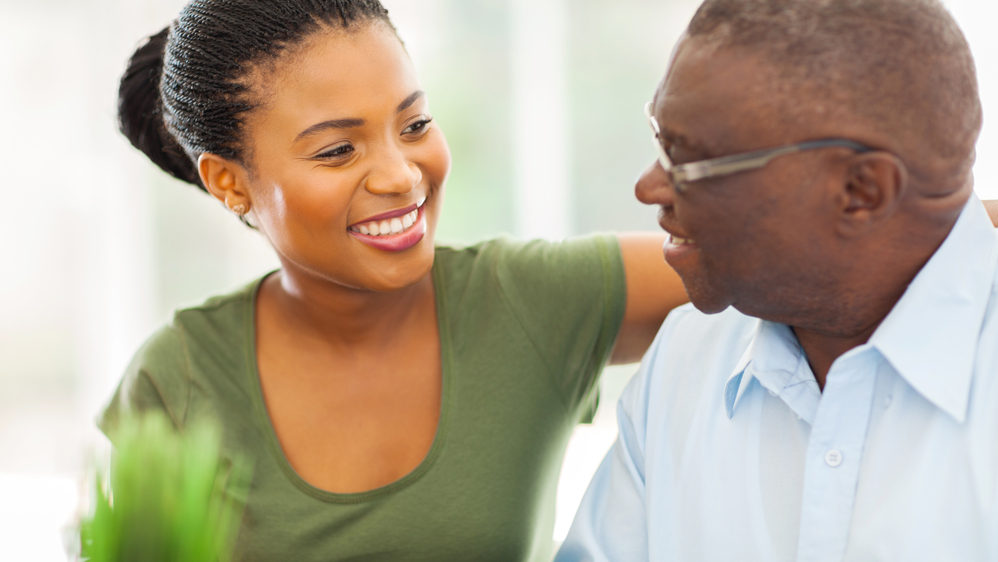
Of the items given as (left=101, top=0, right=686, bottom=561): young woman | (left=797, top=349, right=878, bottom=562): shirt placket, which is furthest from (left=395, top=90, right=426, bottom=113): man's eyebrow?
(left=797, top=349, right=878, bottom=562): shirt placket

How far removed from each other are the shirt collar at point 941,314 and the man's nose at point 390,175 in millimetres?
769

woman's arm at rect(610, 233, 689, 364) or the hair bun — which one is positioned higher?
the hair bun

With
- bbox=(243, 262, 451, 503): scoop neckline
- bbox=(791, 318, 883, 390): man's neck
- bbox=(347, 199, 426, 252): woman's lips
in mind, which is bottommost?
bbox=(243, 262, 451, 503): scoop neckline

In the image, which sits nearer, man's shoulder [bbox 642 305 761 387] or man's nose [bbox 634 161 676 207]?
man's nose [bbox 634 161 676 207]

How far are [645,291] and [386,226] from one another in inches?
18.4

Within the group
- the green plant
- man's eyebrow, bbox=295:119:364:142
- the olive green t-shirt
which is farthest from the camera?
the olive green t-shirt

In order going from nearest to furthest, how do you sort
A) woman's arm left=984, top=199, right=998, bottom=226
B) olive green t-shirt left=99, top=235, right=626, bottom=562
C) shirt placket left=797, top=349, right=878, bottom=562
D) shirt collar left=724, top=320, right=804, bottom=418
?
1. shirt placket left=797, top=349, right=878, bottom=562
2. shirt collar left=724, top=320, right=804, bottom=418
3. woman's arm left=984, top=199, right=998, bottom=226
4. olive green t-shirt left=99, top=235, right=626, bottom=562

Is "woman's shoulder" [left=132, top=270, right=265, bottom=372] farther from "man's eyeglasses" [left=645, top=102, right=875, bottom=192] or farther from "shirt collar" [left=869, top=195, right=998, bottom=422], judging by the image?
"shirt collar" [left=869, top=195, right=998, bottom=422]

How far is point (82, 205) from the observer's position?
474cm

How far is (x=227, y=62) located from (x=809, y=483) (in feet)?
3.62

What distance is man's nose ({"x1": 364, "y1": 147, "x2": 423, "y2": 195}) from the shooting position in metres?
1.55

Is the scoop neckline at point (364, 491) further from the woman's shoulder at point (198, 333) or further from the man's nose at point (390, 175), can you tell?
the man's nose at point (390, 175)

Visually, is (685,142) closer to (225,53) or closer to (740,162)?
(740,162)

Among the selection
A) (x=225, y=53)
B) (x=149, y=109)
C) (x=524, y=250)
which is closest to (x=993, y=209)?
(x=524, y=250)
